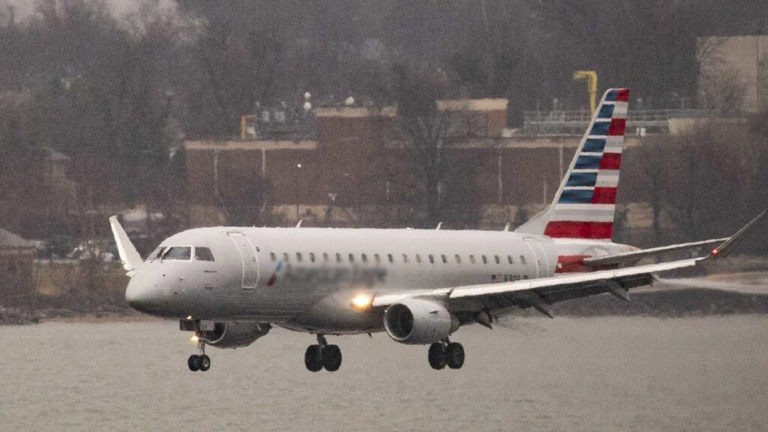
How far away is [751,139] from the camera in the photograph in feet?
532

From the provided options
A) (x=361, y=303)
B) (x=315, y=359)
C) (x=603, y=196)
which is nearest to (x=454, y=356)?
(x=361, y=303)

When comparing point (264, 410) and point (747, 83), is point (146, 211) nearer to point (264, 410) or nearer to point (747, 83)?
point (747, 83)

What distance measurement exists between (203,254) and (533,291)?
1141 cm

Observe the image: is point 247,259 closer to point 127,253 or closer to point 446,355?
point 446,355

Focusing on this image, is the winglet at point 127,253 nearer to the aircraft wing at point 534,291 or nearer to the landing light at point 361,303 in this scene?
the landing light at point 361,303

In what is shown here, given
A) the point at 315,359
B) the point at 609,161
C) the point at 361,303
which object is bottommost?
the point at 315,359

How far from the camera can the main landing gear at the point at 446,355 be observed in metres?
89.6

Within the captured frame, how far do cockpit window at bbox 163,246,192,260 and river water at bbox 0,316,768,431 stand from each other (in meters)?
18.8

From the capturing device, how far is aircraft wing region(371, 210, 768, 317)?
289 feet

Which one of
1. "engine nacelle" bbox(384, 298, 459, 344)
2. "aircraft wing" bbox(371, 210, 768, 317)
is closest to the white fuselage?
"engine nacelle" bbox(384, 298, 459, 344)

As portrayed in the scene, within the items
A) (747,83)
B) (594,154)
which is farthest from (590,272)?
(747,83)

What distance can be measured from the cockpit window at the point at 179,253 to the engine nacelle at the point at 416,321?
7109 millimetres

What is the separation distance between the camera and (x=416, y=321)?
87125 mm

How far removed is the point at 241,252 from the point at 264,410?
2910 centimetres
